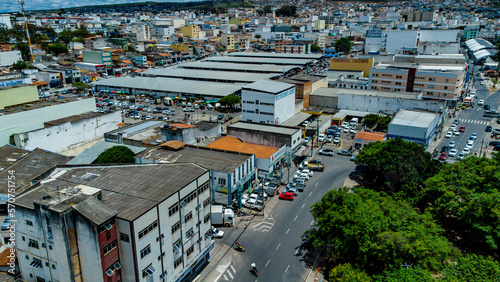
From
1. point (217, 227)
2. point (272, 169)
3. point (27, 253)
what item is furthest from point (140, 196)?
point (272, 169)

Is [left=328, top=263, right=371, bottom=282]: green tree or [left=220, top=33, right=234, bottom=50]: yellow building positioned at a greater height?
[left=220, top=33, right=234, bottom=50]: yellow building

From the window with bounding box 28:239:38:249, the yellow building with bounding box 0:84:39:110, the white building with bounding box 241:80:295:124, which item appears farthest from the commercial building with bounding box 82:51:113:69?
the window with bounding box 28:239:38:249

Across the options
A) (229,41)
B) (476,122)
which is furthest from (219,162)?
(229,41)

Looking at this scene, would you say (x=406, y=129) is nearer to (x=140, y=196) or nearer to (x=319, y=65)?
(x=140, y=196)

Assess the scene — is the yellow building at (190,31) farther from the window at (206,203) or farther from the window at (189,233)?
the window at (189,233)

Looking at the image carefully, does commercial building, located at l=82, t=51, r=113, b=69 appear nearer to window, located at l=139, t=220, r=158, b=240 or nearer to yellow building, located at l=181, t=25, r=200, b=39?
yellow building, located at l=181, t=25, r=200, b=39

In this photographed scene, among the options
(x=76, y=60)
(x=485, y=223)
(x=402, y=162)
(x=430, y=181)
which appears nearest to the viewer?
(x=485, y=223)

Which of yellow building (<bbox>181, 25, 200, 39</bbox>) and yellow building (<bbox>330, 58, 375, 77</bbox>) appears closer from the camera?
yellow building (<bbox>330, 58, 375, 77</bbox>)
